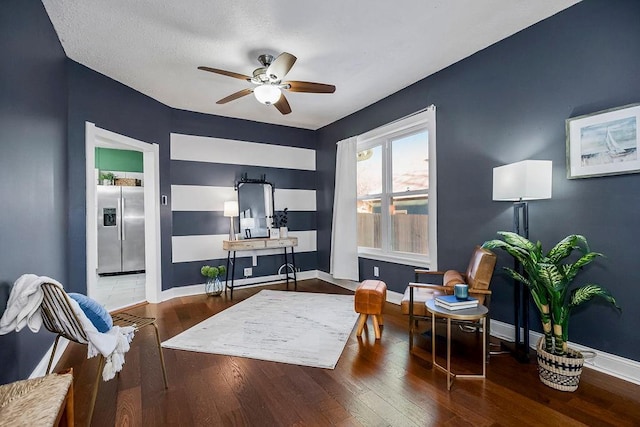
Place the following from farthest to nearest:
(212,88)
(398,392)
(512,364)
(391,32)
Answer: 1. (212,88)
2. (391,32)
3. (512,364)
4. (398,392)

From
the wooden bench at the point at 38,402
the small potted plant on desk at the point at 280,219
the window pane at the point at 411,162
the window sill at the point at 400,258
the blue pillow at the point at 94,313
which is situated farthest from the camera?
the small potted plant on desk at the point at 280,219

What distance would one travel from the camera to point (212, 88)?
3840 mm

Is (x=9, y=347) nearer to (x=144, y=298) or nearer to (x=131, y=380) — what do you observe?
(x=131, y=380)

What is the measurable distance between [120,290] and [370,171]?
4.40m

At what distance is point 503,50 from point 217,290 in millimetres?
4542

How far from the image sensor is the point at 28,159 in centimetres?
205

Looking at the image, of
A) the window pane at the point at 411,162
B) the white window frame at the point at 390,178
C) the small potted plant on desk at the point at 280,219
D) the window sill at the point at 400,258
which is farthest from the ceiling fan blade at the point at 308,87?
the small potted plant on desk at the point at 280,219

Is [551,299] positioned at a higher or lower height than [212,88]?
lower

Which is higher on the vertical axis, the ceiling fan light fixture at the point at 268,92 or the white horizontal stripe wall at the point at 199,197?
the ceiling fan light fixture at the point at 268,92

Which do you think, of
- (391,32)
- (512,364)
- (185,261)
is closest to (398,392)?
(512,364)

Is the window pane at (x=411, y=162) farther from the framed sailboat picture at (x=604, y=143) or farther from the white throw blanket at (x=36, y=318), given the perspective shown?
the white throw blanket at (x=36, y=318)

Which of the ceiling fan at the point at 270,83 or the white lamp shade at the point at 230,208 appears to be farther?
the white lamp shade at the point at 230,208

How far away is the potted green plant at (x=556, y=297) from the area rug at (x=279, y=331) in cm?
151

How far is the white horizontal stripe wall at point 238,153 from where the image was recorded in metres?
4.59
